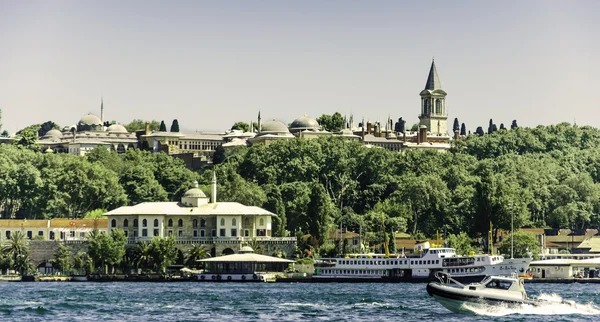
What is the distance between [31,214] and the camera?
497ft

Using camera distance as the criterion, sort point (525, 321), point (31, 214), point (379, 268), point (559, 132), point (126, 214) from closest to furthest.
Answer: point (525, 321), point (379, 268), point (126, 214), point (31, 214), point (559, 132)

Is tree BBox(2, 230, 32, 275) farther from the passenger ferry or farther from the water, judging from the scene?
the passenger ferry

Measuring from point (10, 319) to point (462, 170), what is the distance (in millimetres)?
91065

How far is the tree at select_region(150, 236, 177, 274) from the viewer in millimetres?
121125

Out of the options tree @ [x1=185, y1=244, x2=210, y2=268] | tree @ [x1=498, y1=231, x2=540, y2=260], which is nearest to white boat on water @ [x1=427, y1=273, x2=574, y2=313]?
tree @ [x1=185, y1=244, x2=210, y2=268]

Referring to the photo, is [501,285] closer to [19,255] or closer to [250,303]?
[250,303]

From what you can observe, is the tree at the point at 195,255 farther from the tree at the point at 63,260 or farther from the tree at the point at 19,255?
the tree at the point at 19,255

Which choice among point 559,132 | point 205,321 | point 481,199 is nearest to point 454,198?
point 481,199

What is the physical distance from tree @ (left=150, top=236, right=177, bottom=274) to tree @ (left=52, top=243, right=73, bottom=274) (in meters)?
6.90

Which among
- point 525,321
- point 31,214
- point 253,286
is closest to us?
point 525,321

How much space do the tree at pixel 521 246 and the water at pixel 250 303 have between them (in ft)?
51.6

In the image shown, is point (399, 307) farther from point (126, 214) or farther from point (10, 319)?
point (126, 214)

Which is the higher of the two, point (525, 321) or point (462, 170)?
point (462, 170)

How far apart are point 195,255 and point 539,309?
55.3 metres
